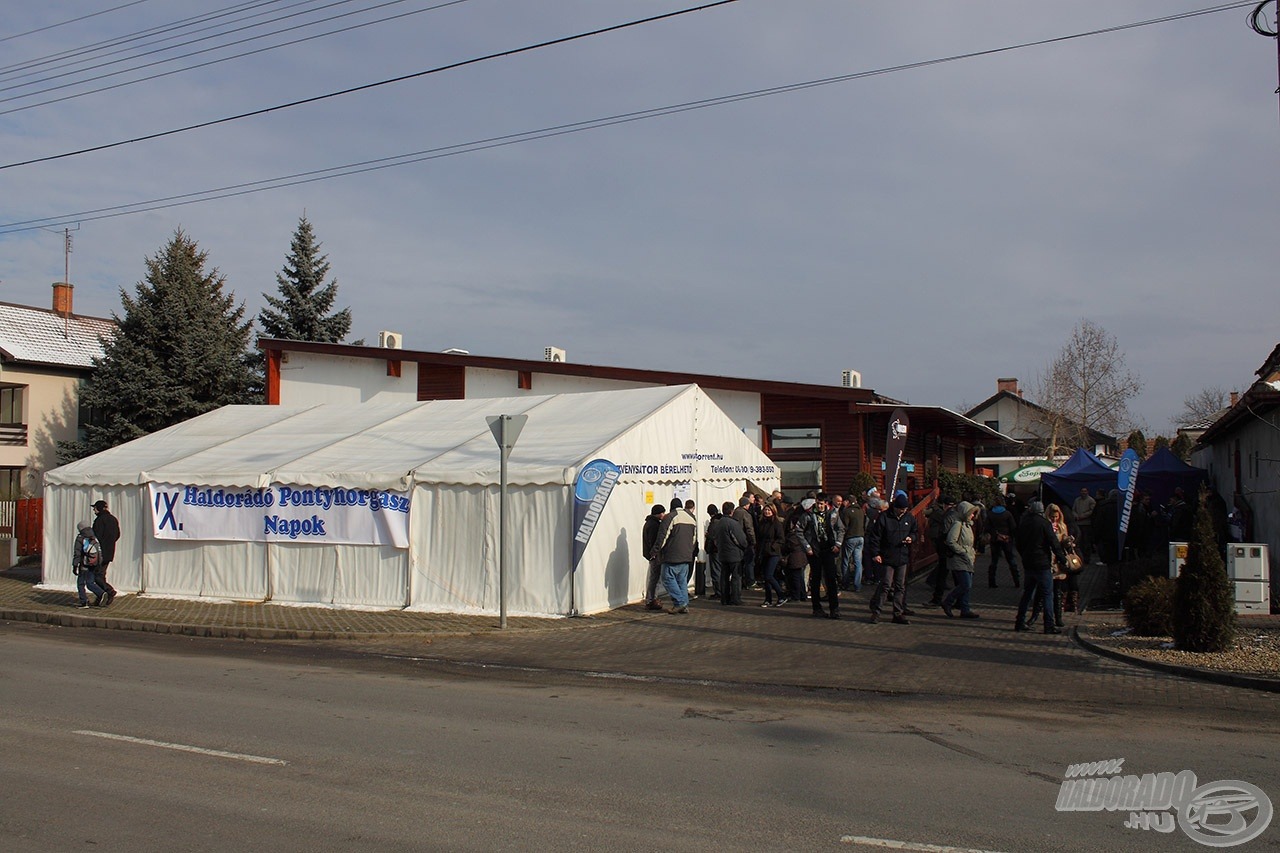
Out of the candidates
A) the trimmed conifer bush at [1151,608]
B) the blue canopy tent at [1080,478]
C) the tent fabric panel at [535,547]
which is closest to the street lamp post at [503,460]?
the tent fabric panel at [535,547]

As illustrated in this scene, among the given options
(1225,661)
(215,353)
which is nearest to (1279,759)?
(1225,661)

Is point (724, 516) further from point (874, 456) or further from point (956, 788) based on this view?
point (874, 456)

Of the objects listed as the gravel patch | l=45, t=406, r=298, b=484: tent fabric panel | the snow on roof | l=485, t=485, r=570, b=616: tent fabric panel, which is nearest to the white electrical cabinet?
the gravel patch

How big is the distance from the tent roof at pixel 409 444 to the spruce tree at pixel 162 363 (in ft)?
35.7

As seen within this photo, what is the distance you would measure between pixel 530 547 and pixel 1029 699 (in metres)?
7.82

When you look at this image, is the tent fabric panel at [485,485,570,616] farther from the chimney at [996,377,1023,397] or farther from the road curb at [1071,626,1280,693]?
the chimney at [996,377,1023,397]

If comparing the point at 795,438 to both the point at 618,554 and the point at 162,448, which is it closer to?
the point at 618,554

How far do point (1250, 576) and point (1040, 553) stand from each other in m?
3.72

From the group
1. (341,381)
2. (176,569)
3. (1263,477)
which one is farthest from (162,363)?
(1263,477)

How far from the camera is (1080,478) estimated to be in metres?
24.2

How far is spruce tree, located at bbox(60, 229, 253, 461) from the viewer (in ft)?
105

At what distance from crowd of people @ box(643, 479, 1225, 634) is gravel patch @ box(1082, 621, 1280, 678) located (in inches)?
41.2

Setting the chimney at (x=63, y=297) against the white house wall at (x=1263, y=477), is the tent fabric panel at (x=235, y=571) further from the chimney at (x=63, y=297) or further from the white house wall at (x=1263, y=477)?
the chimney at (x=63, y=297)

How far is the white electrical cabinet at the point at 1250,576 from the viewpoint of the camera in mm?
14648
